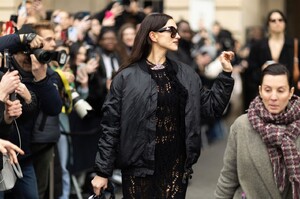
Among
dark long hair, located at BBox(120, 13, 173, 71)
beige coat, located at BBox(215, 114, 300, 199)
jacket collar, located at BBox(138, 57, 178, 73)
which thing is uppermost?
dark long hair, located at BBox(120, 13, 173, 71)

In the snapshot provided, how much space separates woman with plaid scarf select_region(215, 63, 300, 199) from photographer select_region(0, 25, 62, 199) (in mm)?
1927

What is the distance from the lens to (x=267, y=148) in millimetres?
5207

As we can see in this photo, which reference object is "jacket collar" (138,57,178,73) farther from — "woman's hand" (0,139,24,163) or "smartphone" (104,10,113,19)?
"smartphone" (104,10,113,19)

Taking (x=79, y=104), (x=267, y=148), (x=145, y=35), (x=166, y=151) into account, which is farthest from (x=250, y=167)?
(x=79, y=104)

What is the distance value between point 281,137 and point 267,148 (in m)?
0.14

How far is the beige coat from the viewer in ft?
17.1

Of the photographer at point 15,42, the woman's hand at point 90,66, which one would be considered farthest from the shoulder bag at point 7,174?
the woman's hand at point 90,66

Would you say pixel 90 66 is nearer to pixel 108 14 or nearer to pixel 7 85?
pixel 108 14

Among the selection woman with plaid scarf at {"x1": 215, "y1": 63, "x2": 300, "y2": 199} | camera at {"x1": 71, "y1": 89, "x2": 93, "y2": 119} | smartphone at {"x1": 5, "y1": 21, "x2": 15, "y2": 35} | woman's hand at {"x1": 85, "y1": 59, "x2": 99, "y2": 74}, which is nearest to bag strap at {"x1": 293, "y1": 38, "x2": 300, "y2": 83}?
woman's hand at {"x1": 85, "y1": 59, "x2": 99, "y2": 74}

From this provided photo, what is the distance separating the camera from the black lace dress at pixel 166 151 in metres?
5.73

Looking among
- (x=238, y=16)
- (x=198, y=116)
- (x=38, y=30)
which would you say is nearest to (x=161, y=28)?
(x=198, y=116)

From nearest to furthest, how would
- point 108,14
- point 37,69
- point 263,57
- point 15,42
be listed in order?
point 15,42 < point 37,69 < point 263,57 < point 108,14

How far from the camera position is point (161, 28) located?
19.3 feet

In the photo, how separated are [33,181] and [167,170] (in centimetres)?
153
